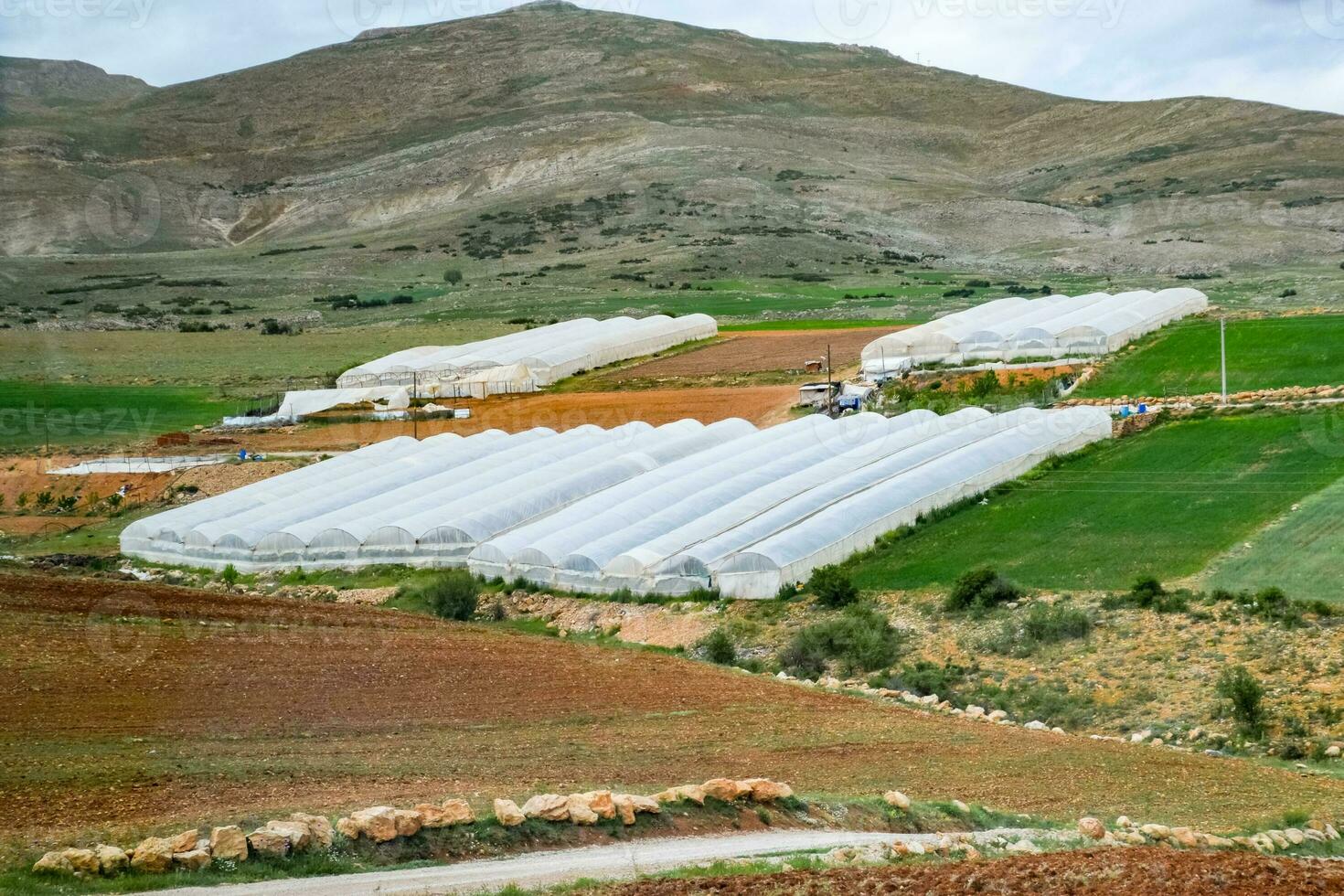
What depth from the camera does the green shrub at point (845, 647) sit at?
2906 centimetres

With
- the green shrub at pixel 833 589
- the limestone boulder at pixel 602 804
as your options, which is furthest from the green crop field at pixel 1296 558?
the limestone boulder at pixel 602 804

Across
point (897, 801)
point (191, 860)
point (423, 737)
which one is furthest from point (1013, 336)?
point (191, 860)

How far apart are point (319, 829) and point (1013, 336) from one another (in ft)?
175

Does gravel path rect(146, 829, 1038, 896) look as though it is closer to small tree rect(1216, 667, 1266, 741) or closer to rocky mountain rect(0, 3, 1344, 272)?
small tree rect(1216, 667, 1266, 741)

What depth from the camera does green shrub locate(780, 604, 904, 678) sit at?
29062mm

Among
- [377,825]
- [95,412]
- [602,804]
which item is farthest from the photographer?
[95,412]

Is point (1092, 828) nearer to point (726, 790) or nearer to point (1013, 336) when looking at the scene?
point (726, 790)

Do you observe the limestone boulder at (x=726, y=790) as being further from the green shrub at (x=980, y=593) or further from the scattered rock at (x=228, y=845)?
the green shrub at (x=980, y=593)

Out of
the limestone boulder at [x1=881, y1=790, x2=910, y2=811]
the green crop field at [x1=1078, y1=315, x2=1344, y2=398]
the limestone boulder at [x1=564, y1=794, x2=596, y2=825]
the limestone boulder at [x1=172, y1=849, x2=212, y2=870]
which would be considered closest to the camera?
the limestone boulder at [x1=172, y1=849, x2=212, y2=870]

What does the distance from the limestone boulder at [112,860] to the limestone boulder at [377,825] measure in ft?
6.93

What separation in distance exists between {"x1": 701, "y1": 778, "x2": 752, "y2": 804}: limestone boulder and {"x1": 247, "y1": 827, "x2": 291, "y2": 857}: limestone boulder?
451 cm

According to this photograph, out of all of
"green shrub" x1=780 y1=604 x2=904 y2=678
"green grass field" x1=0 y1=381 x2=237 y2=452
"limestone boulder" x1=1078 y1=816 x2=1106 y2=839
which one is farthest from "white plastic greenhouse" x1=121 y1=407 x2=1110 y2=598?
"limestone boulder" x1=1078 y1=816 x2=1106 y2=839

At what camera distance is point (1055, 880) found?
13.5 meters

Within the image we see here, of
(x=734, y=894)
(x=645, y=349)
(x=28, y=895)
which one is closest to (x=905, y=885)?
(x=734, y=894)
